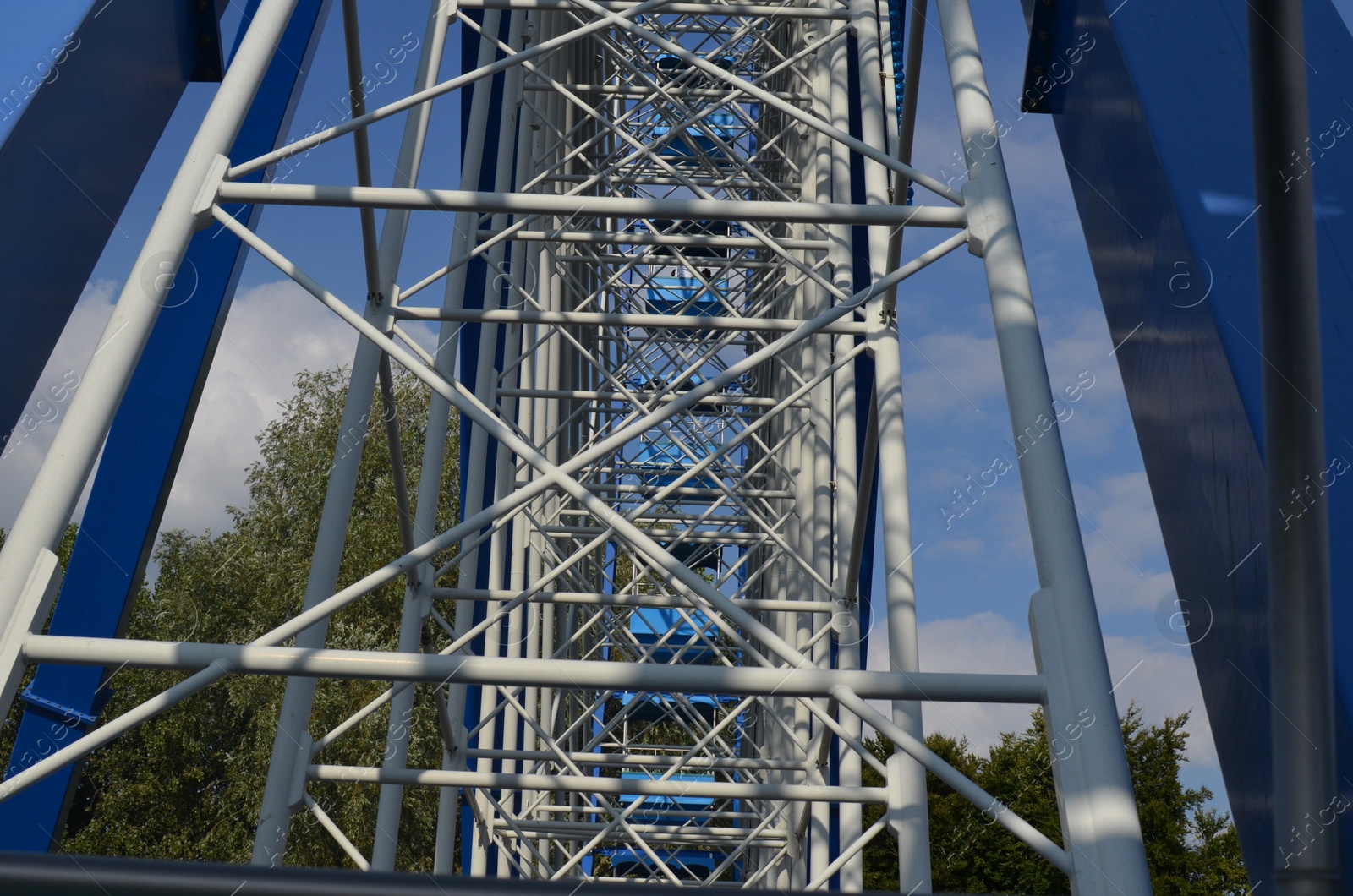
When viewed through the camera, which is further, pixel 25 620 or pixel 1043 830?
pixel 1043 830

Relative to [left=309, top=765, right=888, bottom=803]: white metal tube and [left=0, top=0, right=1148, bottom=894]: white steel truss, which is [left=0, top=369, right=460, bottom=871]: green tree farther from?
[left=309, top=765, right=888, bottom=803]: white metal tube

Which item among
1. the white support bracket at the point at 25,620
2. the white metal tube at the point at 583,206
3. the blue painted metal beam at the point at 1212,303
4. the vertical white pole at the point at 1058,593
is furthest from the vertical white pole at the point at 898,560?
the white support bracket at the point at 25,620

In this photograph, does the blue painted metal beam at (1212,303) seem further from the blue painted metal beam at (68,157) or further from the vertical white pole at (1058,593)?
the blue painted metal beam at (68,157)

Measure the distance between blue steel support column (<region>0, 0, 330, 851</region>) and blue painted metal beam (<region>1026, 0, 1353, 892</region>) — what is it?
3.73m

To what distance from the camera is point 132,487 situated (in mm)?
5164

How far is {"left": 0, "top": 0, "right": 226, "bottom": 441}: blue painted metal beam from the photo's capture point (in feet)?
9.83

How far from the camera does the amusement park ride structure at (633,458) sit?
2.79 m

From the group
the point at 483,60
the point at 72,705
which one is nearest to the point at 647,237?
the point at 483,60

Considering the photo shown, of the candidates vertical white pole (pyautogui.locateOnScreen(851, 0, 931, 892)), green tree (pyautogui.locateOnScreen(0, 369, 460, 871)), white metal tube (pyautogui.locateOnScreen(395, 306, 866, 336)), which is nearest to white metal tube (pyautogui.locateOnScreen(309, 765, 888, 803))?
vertical white pole (pyautogui.locateOnScreen(851, 0, 931, 892))

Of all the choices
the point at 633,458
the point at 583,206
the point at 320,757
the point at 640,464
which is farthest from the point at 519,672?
the point at 320,757

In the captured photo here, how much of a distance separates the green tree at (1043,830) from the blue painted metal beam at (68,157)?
16.4m

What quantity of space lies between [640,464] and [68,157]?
321 inches

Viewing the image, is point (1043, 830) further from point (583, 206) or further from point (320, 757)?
point (583, 206)

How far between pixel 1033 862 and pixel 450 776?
52.1ft
